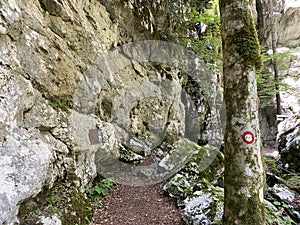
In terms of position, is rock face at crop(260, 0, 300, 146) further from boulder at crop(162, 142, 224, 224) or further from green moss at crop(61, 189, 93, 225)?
green moss at crop(61, 189, 93, 225)

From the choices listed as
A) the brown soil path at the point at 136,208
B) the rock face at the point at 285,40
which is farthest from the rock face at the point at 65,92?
the rock face at the point at 285,40

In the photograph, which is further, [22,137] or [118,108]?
[118,108]

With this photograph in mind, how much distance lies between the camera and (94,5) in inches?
253

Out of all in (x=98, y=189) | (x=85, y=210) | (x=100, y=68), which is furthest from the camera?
(x=100, y=68)

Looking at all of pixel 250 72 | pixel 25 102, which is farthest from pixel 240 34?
pixel 25 102

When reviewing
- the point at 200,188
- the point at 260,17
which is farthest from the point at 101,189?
the point at 260,17

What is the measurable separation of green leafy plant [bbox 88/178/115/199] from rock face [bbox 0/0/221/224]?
0.96 ft

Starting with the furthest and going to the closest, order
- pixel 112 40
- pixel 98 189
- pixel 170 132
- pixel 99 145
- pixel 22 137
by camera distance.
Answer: pixel 170 132
pixel 112 40
pixel 99 145
pixel 98 189
pixel 22 137

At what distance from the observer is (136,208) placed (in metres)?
4.42

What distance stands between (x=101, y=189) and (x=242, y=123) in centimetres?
380

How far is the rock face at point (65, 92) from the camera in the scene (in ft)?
9.39

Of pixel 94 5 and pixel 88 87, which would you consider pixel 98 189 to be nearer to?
pixel 88 87

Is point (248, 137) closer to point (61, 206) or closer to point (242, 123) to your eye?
point (242, 123)

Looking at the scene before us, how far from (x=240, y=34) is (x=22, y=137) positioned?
3.36 m
